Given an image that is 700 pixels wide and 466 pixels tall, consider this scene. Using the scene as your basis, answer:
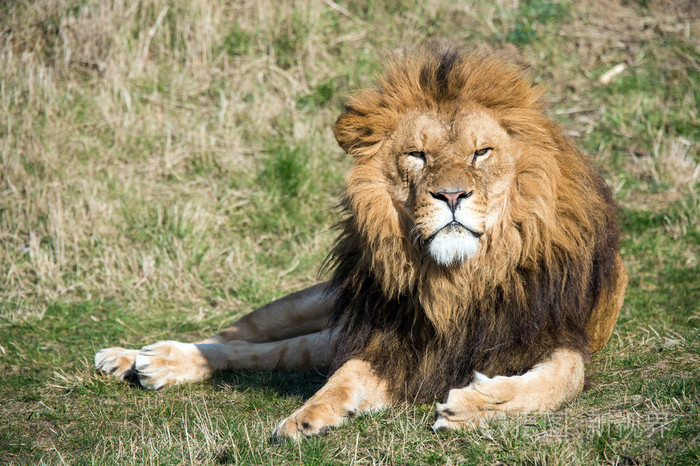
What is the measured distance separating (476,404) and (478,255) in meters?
0.61

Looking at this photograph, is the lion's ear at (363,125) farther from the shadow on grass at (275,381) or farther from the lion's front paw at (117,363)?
the lion's front paw at (117,363)

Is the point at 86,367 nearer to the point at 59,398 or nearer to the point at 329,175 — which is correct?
the point at 59,398

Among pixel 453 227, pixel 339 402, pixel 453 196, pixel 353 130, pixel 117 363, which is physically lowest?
pixel 117 363

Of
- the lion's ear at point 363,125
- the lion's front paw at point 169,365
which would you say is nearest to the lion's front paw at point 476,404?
the lion's ear at point 363,125

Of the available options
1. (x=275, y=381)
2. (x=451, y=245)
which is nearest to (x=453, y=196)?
(x=451, y=245)

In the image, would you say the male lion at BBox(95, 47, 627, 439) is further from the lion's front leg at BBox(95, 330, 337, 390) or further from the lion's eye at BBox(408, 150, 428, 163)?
the lion's front leg at BBox(95, 330, 337, 390)

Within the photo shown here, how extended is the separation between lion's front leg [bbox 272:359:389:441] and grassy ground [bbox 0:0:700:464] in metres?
0.09

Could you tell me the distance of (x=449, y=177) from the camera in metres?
3.10

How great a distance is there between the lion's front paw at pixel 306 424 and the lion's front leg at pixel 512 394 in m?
0.45

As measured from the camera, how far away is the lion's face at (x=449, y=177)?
3051mm

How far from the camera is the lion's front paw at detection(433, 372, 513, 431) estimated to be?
299 cm

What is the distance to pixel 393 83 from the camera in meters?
3.50

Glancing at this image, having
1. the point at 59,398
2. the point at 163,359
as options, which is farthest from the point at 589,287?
the point at 59,398

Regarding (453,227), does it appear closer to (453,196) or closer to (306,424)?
(453,196)
